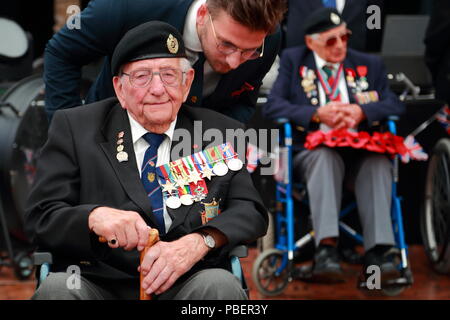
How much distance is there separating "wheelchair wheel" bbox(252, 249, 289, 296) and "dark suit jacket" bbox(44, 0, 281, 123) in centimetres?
158

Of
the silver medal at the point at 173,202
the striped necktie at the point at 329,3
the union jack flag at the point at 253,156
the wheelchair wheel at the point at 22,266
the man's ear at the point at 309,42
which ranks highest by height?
the silver medal at the point at 173,202

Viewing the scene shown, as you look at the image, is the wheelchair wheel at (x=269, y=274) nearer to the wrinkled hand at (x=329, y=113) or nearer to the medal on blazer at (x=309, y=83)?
the wrinkled hand at (x=329, y=113)

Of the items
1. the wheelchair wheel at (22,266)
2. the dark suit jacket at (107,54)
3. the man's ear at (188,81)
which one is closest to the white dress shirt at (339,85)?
the dark suit jacket at (107,54)

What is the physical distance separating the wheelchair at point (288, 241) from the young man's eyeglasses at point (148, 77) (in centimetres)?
206

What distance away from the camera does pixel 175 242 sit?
2.16m

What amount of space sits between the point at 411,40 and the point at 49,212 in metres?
4.16

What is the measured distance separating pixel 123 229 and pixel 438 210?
130 inches

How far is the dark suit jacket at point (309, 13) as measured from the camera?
4.81 metres

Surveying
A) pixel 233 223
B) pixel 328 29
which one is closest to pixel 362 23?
pixel 328 29

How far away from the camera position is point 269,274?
4434 millimetres

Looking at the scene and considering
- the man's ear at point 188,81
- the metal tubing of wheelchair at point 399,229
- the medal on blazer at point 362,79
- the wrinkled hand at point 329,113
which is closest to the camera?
the man's ear at point 188,81

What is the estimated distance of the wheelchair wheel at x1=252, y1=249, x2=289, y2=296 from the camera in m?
4.36

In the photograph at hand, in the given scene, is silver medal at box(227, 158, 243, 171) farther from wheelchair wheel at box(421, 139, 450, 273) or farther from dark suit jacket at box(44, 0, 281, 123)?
wheelchair wheel at box(421, 139, 450, 273)

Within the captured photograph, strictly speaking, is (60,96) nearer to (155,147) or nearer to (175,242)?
(155,147)
